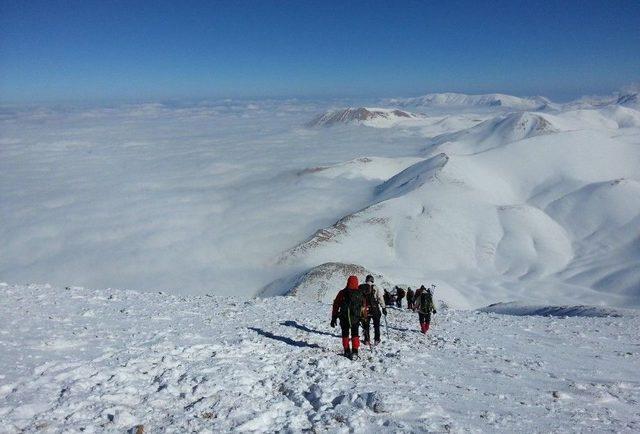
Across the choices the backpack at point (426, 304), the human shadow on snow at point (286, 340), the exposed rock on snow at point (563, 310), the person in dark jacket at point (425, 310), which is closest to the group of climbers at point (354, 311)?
the human shadow on snow at point (286, 340)

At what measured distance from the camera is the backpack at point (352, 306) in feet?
32.8

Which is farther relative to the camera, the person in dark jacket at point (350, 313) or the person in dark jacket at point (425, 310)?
the person in dark jacket at point (425, 310)

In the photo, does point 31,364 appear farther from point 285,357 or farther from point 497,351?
point 497,351

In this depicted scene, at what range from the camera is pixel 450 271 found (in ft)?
275

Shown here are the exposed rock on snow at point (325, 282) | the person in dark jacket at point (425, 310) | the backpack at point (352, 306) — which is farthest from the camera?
the exposed rock on snow at point (325, 282)

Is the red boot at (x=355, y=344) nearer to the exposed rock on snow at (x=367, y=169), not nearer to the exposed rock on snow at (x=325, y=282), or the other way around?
the exposed rock on snow at (x=325, y=282)

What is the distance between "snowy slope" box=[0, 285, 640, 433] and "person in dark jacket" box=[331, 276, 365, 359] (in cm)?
40

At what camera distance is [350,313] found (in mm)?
10039

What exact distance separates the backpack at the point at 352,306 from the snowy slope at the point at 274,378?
98 cm

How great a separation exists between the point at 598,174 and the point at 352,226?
82.1 m

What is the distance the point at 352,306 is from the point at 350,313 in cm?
19

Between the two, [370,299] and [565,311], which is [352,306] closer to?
[370,299]

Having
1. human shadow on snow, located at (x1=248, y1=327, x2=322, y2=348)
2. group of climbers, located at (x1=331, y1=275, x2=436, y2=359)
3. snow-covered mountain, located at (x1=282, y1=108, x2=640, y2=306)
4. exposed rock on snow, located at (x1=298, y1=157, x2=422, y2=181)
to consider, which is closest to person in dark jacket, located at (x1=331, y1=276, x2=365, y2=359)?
group of climbers, located at (x1=331, y1=275, x2=436, y2=359)

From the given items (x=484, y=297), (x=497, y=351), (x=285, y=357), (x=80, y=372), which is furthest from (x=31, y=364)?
(x=484, y=297)
